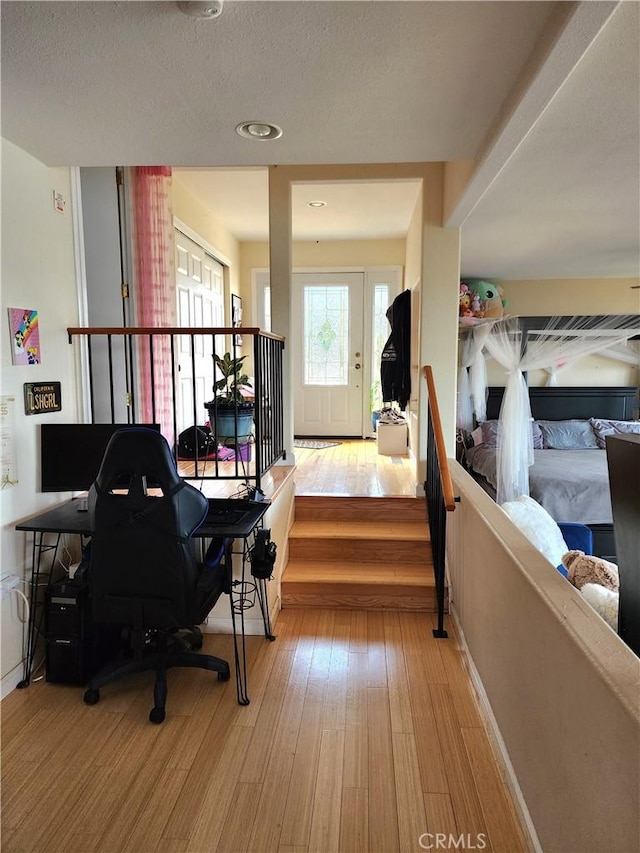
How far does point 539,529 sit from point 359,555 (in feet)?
3.96

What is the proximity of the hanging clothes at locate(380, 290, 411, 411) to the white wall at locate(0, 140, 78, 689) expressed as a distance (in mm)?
2822

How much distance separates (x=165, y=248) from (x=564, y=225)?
3.04 meters

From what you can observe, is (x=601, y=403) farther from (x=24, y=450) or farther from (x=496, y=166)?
(x=24, y=450)

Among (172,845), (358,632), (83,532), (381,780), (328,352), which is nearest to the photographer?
(172,845)

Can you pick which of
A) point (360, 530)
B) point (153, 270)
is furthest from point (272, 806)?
point (153, 270)

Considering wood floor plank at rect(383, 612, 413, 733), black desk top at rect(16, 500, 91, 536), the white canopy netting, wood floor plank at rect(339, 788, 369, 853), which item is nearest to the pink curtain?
black desk top at rect(16, 500, 91, 536)

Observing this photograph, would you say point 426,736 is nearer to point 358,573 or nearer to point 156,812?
point 156,812

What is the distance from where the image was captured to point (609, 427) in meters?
5.82

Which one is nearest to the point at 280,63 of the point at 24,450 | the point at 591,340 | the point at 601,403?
the point at 24,450

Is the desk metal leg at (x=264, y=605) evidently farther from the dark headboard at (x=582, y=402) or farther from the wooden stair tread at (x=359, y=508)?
the dark headboard at (x=582, y=402)

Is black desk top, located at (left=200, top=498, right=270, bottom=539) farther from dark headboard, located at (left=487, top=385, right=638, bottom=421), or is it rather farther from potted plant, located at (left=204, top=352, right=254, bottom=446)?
dark headboard, located at (left=487, top=385, right=638, bottom=421)

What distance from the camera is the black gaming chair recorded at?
187cm

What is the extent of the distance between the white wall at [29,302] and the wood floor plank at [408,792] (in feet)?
5.62

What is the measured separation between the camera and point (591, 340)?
516 cm
